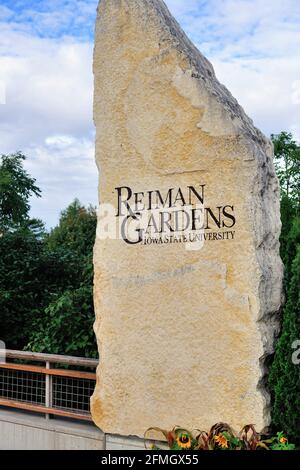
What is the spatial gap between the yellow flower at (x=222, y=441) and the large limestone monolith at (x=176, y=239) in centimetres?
18

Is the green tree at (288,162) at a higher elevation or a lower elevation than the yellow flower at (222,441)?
higher

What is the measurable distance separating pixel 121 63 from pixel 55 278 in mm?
5104

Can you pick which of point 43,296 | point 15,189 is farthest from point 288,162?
point 15,189

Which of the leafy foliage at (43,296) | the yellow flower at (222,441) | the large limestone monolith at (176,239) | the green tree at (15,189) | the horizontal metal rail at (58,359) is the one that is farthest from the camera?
the green tree at (15,189)

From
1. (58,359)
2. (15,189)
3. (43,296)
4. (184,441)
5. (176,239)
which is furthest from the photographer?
(15,189)

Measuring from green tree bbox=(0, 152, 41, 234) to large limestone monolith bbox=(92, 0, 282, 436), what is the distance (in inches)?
462

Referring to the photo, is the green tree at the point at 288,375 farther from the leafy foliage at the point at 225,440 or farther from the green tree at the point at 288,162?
the green tree at the point at 288,162

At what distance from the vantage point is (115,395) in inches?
213

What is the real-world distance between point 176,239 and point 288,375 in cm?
145

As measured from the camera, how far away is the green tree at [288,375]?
15.6ft

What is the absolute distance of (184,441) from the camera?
4.91 m

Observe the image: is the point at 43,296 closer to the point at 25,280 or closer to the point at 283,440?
the point at 25,280

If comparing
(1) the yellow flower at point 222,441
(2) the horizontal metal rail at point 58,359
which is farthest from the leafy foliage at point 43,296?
(1) the yellow flower at point 222,441

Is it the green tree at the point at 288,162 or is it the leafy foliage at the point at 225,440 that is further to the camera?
the green tree at the point at 288,162
